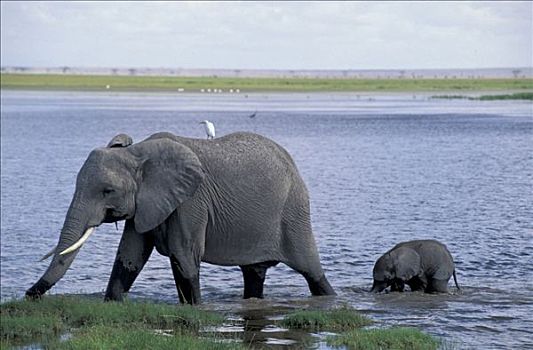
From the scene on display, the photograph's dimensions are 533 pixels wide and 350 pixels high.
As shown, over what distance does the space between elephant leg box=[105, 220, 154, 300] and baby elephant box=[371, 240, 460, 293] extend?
10.3 feet

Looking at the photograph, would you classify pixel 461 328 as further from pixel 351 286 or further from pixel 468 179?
pixel 468 179

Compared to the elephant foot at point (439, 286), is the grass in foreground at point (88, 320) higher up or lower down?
higher up

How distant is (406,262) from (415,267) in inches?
5.2

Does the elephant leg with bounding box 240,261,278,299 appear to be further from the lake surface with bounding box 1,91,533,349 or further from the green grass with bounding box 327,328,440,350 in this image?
the green grass with bounding box 327,328,440,350

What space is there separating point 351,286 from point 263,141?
273cm

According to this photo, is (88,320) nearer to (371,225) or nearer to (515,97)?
(371,225)

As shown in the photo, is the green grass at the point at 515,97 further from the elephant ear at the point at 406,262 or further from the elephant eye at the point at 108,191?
the elephant eye at the point at 108,191

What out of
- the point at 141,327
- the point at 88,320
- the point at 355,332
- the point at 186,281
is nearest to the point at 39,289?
the point at 88,320

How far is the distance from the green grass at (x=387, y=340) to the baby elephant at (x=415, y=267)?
3.08 meters

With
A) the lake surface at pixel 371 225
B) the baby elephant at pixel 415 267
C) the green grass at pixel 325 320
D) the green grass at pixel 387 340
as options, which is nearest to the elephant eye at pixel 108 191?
the lake surface at pixel 371 225

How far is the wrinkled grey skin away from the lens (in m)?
12.0

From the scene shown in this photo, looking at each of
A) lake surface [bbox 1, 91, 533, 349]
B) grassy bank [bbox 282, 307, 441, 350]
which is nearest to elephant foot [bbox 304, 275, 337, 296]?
lake surface [bbox 1, 91, 533, 349]

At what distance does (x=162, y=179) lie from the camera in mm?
12328

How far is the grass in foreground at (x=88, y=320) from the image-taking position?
10.5 m
